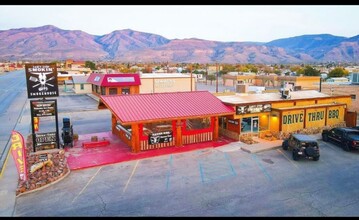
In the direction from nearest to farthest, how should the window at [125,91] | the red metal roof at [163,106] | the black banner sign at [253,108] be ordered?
the red metal roof at [163,106] → the black banner sign at [253,108] → the window at [125,91]

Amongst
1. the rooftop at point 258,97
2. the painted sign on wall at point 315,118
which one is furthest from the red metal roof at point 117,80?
the painted sign on wall at point 315,118

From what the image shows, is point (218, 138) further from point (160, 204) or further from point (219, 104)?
point (160, 204)

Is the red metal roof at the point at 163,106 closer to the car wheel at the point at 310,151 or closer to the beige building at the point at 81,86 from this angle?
the car wheel at the point at 310,151

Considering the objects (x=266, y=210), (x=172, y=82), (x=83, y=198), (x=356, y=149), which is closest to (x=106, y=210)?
(x=83, y=198)

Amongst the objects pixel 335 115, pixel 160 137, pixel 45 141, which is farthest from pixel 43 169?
pixel 335 115

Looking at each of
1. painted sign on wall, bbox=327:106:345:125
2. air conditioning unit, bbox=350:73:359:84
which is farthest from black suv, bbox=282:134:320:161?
air conditioning unit, bbox=350:73:359:84

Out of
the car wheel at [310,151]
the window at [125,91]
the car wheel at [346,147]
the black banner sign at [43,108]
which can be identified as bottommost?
the car wheel at [346,147]
